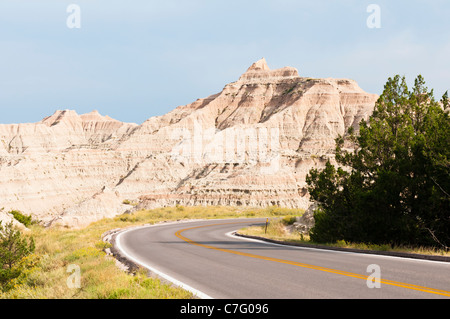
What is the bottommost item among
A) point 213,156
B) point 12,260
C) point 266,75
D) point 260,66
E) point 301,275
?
point 12,260

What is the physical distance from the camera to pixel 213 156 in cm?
9356

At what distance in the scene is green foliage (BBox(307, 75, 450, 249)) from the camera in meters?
13.4

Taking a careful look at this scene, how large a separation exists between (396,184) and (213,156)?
80.2 metres

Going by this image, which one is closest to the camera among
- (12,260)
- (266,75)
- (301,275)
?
(301,275)

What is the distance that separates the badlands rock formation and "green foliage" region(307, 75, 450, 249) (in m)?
42.6

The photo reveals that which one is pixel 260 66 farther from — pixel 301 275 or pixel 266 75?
pixel 301 275

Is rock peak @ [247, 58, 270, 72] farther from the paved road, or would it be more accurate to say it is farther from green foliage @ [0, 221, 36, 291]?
the paved road

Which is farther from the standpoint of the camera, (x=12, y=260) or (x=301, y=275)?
(x=12, y=260)

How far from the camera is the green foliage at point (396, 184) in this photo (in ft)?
43.8

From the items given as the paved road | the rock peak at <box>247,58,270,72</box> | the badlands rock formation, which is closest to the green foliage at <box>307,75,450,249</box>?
the paved road

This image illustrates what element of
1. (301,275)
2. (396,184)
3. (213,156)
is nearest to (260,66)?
(213,156)

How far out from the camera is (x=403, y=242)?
1377 cm
